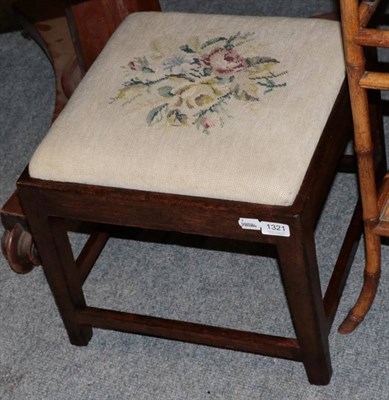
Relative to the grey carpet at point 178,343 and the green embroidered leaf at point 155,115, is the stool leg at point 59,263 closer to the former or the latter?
the grey carpet at point 178,343

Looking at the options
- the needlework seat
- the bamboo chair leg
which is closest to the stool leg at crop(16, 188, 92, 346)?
the needlework seat

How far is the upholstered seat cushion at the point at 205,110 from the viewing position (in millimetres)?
1496

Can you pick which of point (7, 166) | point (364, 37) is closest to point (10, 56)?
point (7, 166)

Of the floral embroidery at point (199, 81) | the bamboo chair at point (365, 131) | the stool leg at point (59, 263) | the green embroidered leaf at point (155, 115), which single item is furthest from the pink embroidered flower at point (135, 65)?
the bamboo chair at point (365, 131)

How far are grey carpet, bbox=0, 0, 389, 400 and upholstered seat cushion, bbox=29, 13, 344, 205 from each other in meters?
0.40

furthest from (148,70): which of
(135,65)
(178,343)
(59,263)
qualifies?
(178,343)

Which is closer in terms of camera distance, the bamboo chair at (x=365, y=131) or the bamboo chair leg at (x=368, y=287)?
the bamboo chair at (x=365, y=131)

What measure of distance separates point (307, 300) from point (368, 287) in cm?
21

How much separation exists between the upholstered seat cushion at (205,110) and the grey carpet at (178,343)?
1.31 ft

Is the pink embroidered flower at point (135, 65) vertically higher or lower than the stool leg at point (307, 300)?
higher

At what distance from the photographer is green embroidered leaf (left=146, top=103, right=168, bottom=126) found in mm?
1572

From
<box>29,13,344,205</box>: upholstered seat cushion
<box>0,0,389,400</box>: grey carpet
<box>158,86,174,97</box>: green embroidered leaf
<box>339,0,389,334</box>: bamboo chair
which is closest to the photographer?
<box>339,0,389,334</box>: bamboo chair

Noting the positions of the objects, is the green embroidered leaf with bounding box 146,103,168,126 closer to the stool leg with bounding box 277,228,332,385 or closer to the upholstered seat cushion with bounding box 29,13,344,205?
the upholstered seat cushion with bounding box 29,13,344,205

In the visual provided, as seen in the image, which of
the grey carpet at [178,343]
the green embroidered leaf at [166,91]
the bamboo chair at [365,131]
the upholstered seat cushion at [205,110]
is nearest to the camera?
the bamboo chair at [365,131]
